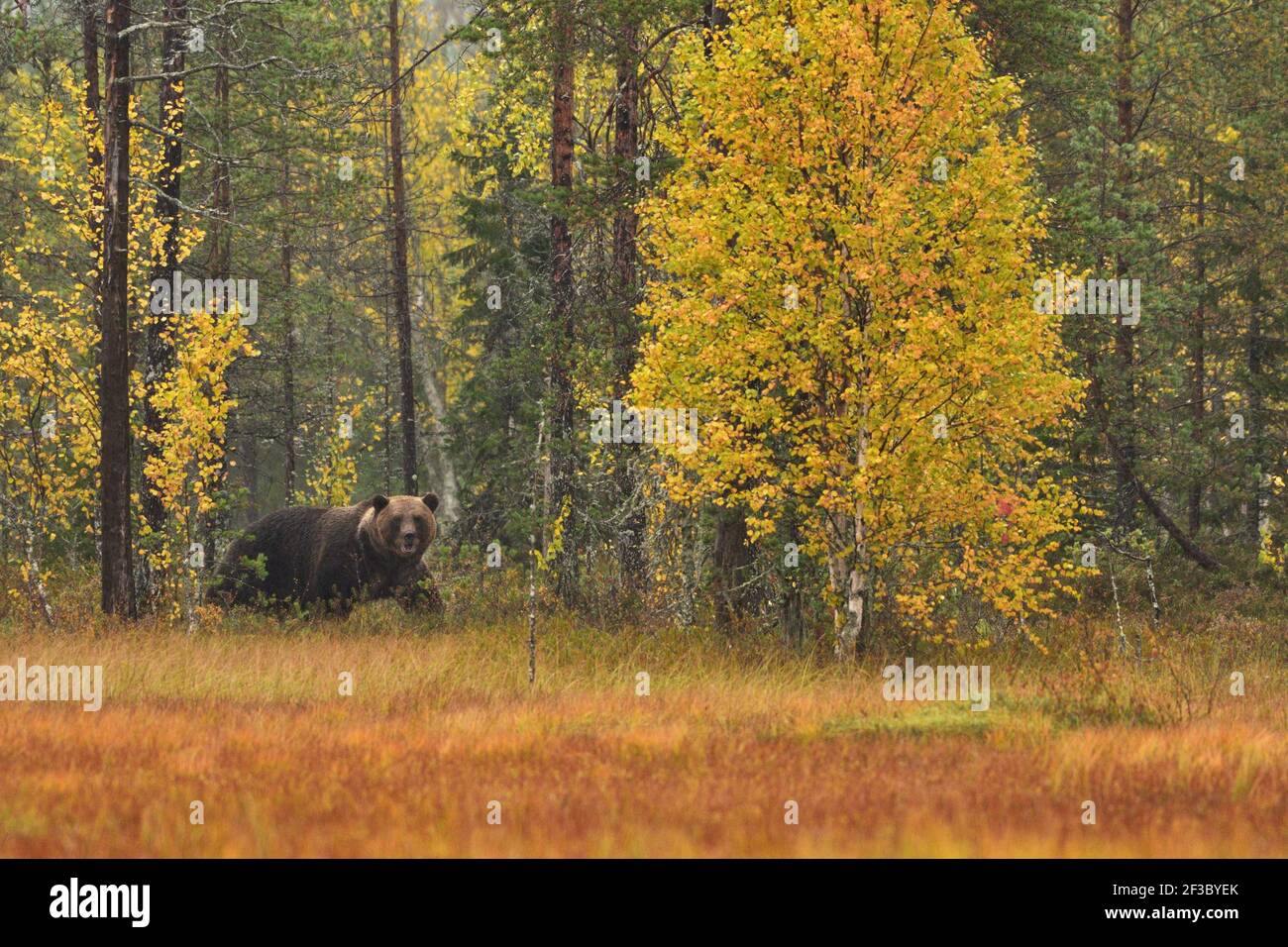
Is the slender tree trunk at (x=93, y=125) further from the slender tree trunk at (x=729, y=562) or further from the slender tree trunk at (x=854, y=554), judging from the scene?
the slender tree trunk at (x=854, y=554)

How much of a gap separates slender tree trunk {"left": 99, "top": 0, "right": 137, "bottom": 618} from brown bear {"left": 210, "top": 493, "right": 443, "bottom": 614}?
1.88 meters

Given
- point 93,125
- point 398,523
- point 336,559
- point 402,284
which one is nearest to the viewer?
point 93,125

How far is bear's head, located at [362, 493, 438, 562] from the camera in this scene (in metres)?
19.2

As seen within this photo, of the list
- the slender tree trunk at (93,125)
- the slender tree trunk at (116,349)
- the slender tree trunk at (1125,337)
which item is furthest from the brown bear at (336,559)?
the slender tree trunk at (1125,337)

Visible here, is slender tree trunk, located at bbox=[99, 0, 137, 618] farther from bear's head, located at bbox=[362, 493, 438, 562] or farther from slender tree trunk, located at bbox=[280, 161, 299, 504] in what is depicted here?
slender tree trunk, located at bbox=[280, 161, 299, 504]

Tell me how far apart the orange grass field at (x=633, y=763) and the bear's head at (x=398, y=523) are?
543cm

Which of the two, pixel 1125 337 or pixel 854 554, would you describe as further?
pixel 1125 337

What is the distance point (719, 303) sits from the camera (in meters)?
13.5

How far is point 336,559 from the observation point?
20.0m

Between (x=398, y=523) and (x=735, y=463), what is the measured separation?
8065mm

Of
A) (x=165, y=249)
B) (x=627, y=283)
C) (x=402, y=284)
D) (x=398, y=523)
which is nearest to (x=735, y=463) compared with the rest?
(x=627, y=283)

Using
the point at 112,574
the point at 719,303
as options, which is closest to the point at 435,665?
the point at 719,303

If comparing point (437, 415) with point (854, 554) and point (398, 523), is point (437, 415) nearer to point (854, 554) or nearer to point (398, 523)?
point (398, 523)
